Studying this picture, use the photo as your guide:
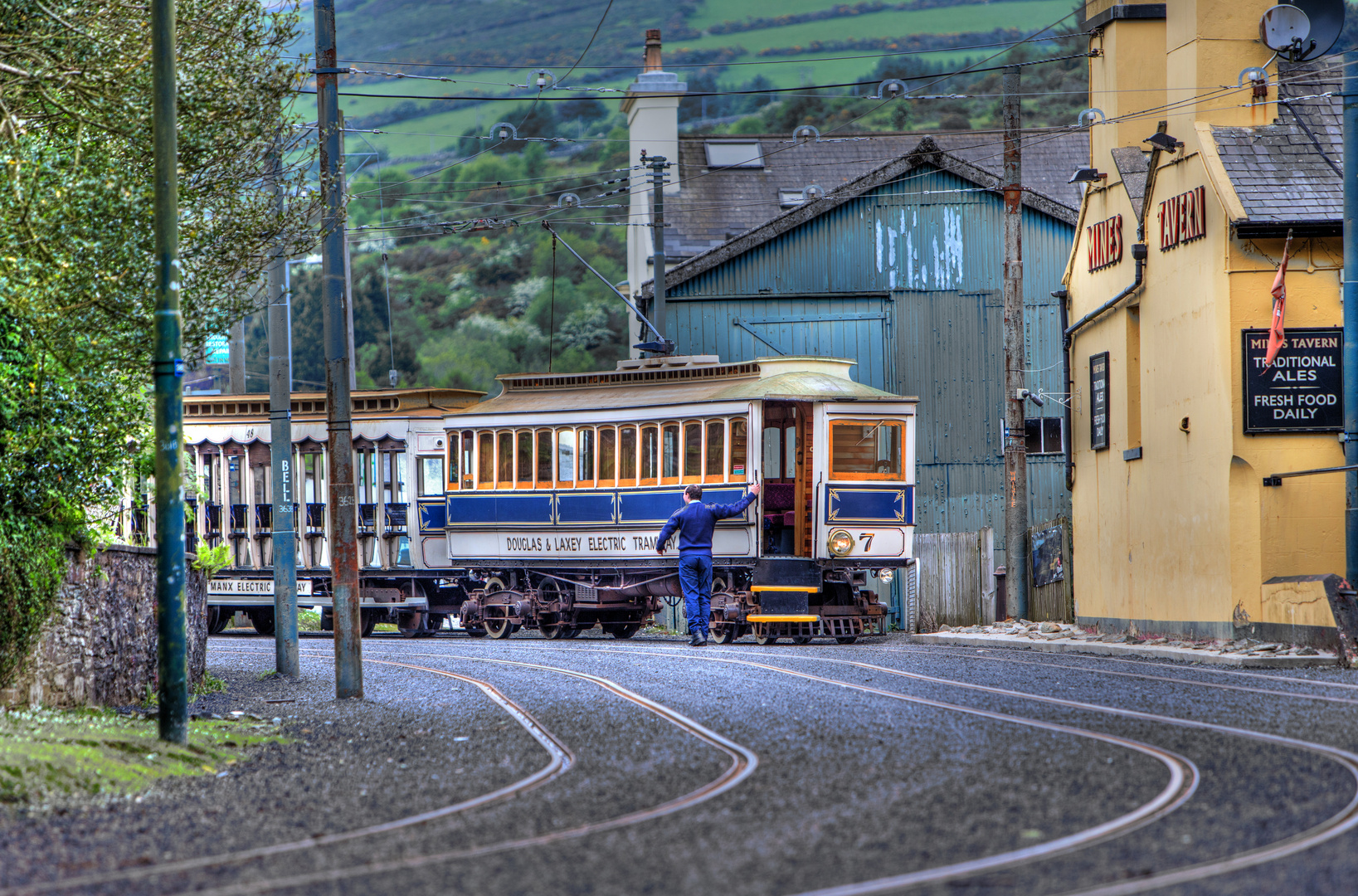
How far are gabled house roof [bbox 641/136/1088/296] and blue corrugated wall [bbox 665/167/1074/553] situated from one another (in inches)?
7.1

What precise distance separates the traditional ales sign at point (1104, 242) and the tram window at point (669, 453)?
19.6 feet

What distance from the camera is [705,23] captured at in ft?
394

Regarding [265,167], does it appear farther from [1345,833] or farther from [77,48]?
[1345,833]

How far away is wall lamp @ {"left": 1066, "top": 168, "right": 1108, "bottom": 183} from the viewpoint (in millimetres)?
19719

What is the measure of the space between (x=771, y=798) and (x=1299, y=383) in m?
10.8

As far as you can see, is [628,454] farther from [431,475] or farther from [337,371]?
[337,371]

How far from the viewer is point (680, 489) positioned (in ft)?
66.3

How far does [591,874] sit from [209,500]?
2005 centimetres

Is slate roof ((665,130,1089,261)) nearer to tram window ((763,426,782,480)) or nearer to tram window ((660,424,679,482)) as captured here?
tram window ((763,426,782,480))

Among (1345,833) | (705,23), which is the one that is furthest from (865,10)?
(1345,833)

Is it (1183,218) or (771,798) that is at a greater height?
(1183,218)

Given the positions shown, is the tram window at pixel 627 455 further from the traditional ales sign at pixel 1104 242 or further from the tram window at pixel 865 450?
the traditional ales sign at pixel 1104 242

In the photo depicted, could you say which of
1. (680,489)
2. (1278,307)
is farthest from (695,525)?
(1278,307)

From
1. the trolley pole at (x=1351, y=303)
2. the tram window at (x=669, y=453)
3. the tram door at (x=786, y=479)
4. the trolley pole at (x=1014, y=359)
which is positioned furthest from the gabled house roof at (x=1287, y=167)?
the tram window at (x=669, y=453)
